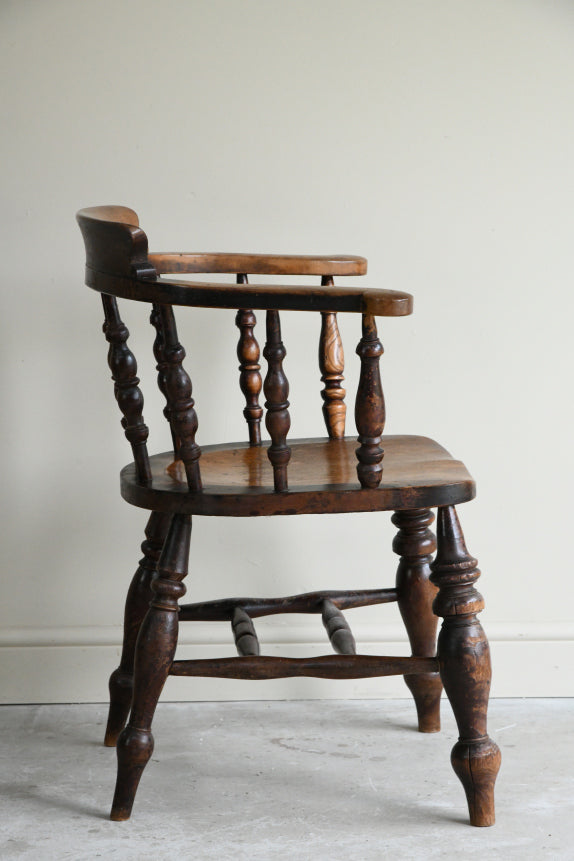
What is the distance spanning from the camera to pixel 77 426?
1.78m

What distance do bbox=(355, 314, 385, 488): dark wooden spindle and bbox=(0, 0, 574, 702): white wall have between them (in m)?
0.56

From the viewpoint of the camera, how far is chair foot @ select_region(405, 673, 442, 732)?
63.0 inches

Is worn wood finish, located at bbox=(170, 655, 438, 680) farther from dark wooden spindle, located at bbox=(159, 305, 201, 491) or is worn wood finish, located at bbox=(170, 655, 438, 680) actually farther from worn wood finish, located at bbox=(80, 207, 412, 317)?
worn wood finish, located at bbox=(80, 207, 412, 317)

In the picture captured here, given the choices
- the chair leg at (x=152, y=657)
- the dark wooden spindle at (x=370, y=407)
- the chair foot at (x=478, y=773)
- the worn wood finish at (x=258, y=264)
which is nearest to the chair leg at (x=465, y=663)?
the chair foot at (x=478, y=773)

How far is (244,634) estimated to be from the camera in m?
1.42

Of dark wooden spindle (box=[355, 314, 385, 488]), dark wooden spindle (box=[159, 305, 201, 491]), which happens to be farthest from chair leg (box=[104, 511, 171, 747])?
dark wooden spindle (box=[355, 314, 385, 488])

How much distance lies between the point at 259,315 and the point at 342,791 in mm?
822

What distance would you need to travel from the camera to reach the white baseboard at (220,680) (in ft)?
5.87

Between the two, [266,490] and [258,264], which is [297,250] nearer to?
[258,264]

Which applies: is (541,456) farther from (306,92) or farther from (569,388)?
(306,92)

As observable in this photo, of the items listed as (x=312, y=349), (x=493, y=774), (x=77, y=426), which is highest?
(x=312, y=349)

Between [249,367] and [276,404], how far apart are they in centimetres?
37

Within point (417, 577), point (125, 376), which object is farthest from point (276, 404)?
point (417, 577)

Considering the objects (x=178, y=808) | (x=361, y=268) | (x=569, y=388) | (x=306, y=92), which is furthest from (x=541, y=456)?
(x=178, y=808)
